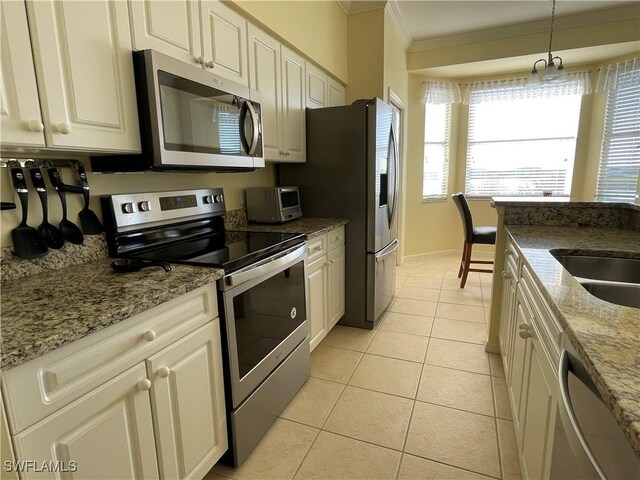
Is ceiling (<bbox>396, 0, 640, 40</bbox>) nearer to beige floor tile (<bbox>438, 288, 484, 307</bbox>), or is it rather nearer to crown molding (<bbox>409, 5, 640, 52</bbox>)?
crown molding (<bbox>409, 5, 640, 52</bbox>)

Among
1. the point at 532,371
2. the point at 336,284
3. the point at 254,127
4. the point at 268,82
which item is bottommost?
the point at 336,284

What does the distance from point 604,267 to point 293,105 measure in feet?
6.50

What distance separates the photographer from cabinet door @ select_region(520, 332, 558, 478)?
3.25 feet

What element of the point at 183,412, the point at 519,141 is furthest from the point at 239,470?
the point at 519,141

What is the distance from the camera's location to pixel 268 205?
2361mm

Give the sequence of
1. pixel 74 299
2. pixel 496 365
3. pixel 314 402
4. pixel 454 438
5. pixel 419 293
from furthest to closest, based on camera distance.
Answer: pixel 419 293
pixel 496 365
pixel 314 402
pixel 454 438
pixel 74 299

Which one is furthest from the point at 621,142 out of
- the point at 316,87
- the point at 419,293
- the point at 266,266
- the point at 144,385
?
the point at 144,385

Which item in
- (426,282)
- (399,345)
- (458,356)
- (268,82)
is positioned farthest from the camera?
(426,282)

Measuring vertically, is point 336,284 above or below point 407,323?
above

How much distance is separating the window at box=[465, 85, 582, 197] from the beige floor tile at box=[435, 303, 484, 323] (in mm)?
2335

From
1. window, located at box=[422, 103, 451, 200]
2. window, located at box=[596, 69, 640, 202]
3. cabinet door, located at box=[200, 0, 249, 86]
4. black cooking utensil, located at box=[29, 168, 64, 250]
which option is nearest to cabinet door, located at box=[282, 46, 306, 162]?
cabinet door, located at box=[200, 0, 249, 86]

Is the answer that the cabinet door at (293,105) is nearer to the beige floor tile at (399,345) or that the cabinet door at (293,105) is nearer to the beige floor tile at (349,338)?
the beige floor tile at (349,338)

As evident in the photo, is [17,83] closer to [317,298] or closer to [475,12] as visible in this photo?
[317,298]

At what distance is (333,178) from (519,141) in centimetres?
332
